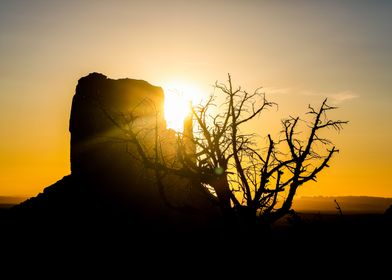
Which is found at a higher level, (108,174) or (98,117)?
(98,117)

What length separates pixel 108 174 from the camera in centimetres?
3694

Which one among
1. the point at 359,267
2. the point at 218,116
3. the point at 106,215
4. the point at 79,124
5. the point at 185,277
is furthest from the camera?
the point at 79,124

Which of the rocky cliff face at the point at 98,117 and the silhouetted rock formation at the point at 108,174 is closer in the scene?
the silhouetted rock formation at the point at 108,174

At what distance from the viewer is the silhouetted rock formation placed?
3409 centimetres

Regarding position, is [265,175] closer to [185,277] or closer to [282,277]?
[282,277]

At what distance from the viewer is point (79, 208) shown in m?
34.8

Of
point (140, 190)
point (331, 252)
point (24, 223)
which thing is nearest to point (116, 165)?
point (140, 190)

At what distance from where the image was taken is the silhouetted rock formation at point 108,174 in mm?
34094

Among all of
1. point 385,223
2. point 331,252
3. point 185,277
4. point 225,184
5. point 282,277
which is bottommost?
point 185,277

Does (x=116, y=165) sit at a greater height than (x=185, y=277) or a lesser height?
greater

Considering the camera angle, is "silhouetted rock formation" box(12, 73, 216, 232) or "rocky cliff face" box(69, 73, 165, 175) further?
"rocky cliff face" box(69, 73, 165, 175)

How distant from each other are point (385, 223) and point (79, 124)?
106ft

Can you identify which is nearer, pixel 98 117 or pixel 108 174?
pixel 108 174

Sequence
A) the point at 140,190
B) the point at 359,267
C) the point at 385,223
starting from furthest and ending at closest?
the point at 140,190
the point at 385,223
the point at 359,267
